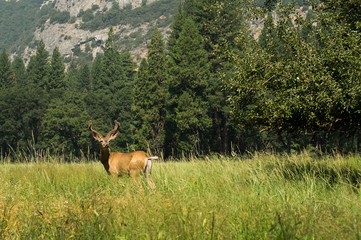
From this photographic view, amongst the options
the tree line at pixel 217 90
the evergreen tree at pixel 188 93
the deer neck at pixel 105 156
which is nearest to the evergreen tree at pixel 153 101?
the tree line at pixel 217 90

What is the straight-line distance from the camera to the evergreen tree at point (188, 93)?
3881 centimetres

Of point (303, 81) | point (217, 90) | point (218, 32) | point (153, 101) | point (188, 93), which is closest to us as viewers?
point (303, 81)

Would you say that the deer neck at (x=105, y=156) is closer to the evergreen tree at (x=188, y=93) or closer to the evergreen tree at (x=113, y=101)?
the evergreen tree at (x=188, y=93)

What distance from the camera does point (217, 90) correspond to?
40.1 metres

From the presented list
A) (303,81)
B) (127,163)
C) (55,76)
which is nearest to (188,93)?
(127,163)

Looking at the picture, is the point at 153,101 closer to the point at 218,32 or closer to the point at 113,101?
the point at 218,32

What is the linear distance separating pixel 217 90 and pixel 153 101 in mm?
7895

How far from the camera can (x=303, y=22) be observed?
9586mm

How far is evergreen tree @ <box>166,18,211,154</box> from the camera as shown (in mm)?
38812

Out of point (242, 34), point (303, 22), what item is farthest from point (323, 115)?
point (242, 34)

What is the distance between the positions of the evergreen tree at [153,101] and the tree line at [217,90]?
5.2 inches

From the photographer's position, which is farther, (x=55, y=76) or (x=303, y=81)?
(x=55, y=76)

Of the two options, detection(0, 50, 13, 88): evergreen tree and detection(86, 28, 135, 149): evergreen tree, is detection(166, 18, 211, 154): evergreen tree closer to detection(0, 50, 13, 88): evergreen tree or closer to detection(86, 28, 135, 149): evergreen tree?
detection(86, 28, 135, 149): evergreen tree

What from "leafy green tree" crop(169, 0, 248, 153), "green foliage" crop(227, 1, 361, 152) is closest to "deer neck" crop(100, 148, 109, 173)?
"green foliage" crop(227, 1, 361, 152)
